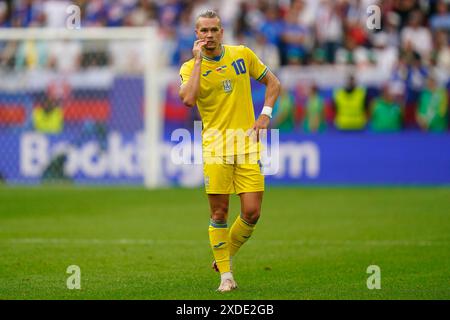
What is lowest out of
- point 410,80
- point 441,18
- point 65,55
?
point 410,80

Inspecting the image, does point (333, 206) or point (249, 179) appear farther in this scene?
point (333, 206)

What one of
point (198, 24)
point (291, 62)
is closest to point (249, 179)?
point (198, 24)

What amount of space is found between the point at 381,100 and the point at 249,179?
14.3 m

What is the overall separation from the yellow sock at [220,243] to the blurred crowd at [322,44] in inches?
551

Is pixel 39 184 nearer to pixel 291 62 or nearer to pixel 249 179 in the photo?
pixel 291 62

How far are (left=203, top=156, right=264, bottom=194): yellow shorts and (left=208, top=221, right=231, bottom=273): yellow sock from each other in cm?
33

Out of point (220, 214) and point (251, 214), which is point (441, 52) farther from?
point (220, 214)

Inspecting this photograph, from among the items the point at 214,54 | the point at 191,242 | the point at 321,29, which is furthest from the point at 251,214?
the point at 321,29

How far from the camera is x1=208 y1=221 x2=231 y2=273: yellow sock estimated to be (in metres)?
9.21

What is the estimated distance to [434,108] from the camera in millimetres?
22969

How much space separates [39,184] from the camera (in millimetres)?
23109

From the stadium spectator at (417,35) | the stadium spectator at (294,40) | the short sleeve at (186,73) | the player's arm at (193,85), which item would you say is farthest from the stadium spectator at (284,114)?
the player's arm at (193,85)

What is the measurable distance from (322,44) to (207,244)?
1280 cm

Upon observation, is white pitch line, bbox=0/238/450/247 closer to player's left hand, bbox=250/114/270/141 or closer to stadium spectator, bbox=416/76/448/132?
player's left hand, bbox=250/114/270/141
